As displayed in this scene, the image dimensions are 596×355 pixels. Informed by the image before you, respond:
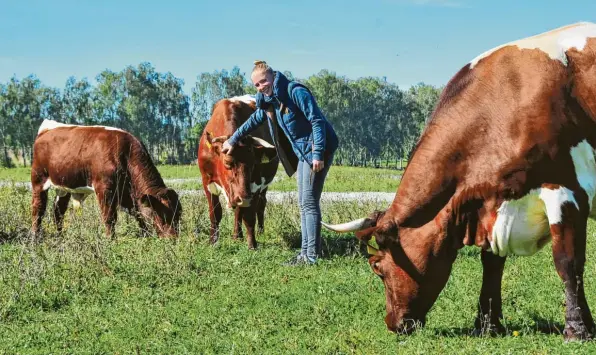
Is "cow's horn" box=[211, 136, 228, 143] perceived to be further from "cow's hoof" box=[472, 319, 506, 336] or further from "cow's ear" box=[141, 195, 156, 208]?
"cow's hoof" box=[472, 319, 506, 336]

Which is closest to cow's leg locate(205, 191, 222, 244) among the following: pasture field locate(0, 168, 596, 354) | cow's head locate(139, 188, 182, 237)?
cow's head locate(139, 188, 182, 237)

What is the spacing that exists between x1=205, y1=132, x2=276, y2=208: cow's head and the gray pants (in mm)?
1372

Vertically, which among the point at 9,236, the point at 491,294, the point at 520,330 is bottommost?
the point at 9,236

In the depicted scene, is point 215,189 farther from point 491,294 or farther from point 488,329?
point 488,329

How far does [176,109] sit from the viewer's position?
91875 millimetres

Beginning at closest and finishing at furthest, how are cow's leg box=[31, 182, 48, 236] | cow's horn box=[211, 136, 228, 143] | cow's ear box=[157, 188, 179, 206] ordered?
1. cow's horn box=[211, 136, 228, 143]
2. cow's ear box=[157, 188, 179, 206]
3. cow's leg box=[31, 182, 48, 236]

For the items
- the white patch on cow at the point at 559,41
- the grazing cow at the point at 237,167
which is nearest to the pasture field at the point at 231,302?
the grazing cow at the point at 237,167

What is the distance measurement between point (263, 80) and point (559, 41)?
4.00m

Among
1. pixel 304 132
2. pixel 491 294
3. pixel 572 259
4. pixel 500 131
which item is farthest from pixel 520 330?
pixel 304 132

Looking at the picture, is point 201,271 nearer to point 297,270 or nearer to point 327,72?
point 297,270

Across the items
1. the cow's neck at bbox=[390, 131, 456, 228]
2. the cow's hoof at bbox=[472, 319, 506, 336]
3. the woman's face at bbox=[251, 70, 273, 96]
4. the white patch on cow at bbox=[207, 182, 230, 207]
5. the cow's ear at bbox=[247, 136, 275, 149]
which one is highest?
the woman's face at bbox=[251, 70, 273, 96]

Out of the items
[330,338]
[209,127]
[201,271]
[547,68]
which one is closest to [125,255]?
[201,271]

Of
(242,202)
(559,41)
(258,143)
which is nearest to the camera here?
(559,41)

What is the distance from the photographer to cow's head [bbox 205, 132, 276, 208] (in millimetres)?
10109
